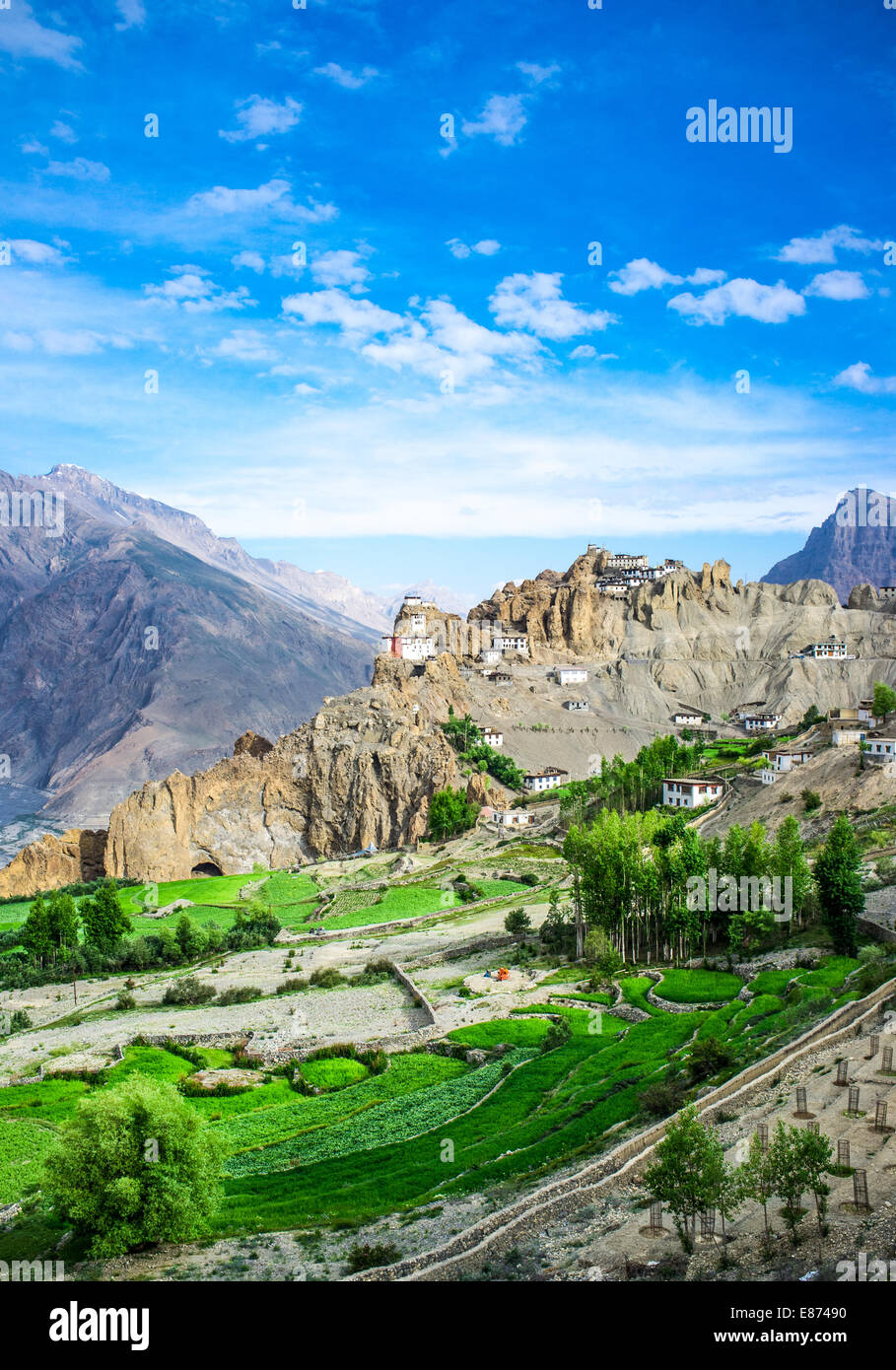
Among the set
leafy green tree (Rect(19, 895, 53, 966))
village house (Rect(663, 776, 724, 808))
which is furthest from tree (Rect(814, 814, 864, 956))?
leafy green tree (Rect(19, 895, 53, 966))

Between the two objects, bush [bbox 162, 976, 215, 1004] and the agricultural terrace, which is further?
bush [bbox 162, 976, 215, 1004]

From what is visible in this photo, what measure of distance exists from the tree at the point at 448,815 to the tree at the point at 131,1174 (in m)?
79.7

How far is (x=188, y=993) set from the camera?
5325 cm

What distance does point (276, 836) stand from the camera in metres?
116

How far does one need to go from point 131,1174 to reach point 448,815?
8091cm

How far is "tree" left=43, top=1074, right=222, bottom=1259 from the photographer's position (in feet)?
70.9

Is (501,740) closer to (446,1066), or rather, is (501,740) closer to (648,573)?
(648,573)

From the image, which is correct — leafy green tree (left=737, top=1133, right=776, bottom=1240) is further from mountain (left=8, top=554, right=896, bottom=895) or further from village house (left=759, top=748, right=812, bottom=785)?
mountain (left=8, top=554, right=896, bottom=895)

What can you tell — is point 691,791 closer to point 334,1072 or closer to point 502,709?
point 334,1072

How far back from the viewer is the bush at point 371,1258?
64.4ft

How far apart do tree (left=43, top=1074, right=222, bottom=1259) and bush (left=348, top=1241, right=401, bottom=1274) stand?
4.49m

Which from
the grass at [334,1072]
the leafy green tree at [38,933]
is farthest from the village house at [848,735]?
the leafy green tree at [38,933]

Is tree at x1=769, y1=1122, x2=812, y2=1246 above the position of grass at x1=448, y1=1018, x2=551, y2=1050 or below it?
above
